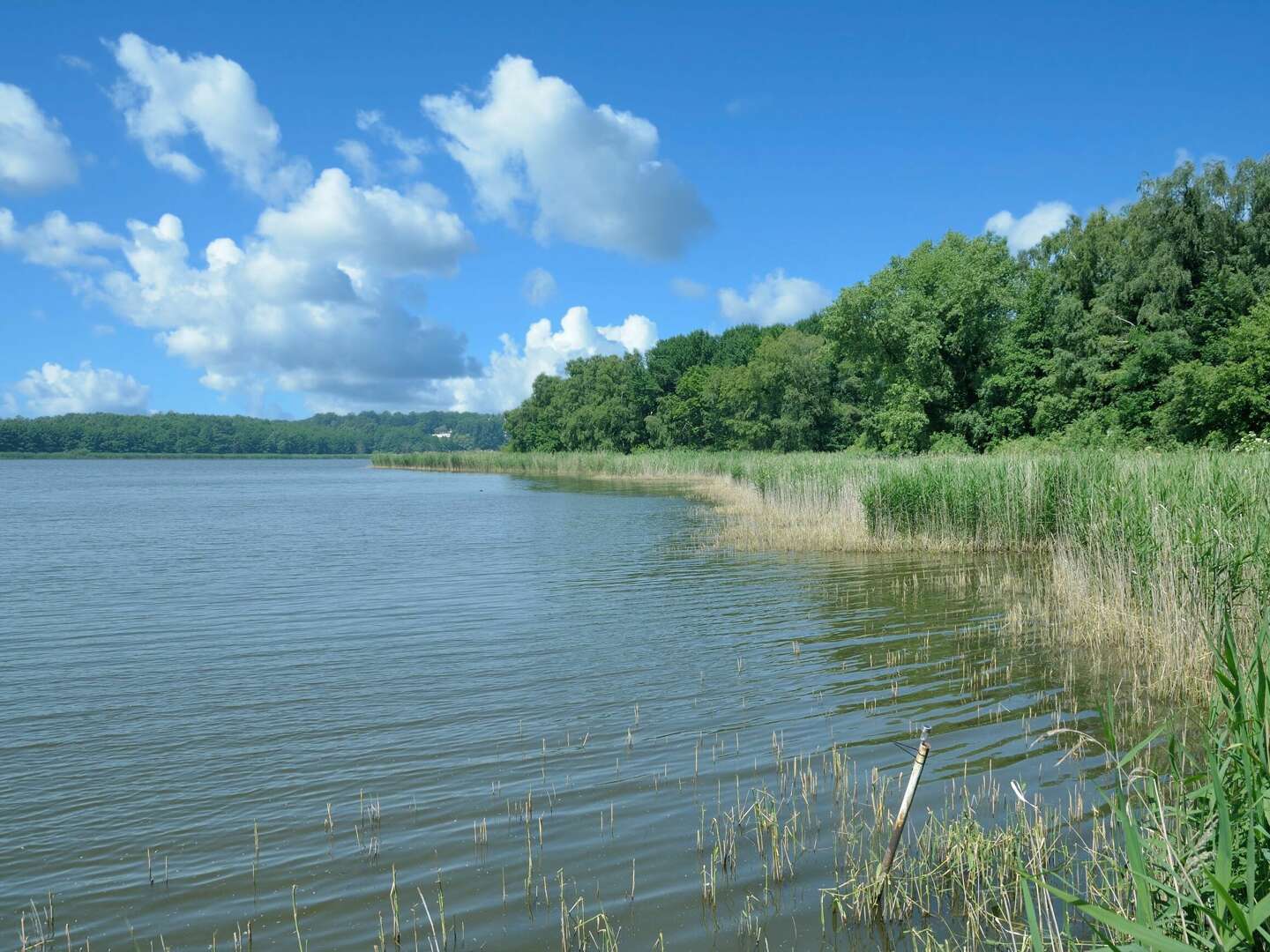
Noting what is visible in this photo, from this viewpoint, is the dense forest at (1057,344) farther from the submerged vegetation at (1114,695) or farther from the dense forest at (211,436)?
the dense forest at (211,436)

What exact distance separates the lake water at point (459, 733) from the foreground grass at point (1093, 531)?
106 cm

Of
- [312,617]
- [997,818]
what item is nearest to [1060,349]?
[312,617]

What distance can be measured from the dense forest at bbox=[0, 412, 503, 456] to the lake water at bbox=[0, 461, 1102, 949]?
397ft

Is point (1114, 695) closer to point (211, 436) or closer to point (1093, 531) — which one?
point (1093, 531)

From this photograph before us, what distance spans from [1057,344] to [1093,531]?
34177mm

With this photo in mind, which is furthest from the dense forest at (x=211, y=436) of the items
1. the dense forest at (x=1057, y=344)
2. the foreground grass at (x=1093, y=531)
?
the foreground grass at (x=1093, y=531)

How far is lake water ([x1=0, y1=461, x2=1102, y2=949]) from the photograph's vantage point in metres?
4.61

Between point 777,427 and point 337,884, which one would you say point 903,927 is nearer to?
point 337,884

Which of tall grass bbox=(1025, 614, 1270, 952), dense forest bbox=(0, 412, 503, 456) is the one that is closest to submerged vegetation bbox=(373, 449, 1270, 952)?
tall grass bbox=(1025, 614, 1270, 952)

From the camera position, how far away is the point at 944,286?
147 feet

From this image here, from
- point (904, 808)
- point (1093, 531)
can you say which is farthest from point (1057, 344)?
point (904, 808)

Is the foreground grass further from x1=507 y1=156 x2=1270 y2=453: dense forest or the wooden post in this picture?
x1=507 y1=156 x2=1270 y2=453: dense forest

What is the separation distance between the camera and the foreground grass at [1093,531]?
784 centimetres

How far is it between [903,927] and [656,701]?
412 cm
